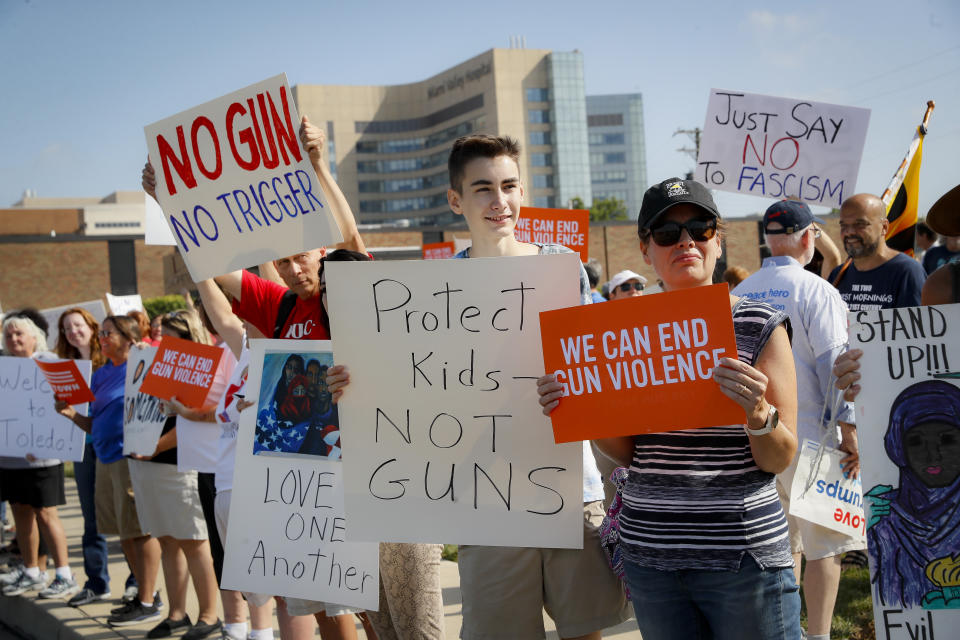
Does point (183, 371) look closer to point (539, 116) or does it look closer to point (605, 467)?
point (605, 467)

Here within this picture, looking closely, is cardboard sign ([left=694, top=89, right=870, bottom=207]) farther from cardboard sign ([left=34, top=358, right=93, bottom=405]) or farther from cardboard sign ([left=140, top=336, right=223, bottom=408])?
cardboard sign ([left=34, top=358, right=93, bottom=405])

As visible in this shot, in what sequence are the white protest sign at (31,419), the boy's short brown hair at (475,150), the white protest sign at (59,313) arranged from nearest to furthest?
the boy's short brown hair at (475,150), the white protest sign at (31,419), the white protest sign at (59,313)

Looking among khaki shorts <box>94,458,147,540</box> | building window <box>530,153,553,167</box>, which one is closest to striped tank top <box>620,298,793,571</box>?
khaki shorts <box>94,458,147,540</box>

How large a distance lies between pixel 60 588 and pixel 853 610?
5930mm

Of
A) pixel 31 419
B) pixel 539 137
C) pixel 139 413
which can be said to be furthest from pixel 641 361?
pixel 539 137

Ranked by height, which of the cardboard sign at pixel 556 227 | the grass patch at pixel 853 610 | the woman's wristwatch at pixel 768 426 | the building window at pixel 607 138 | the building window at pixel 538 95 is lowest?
the grass patch at pixel 853 610

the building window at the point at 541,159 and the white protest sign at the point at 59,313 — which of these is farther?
the building window at the point at 541,159

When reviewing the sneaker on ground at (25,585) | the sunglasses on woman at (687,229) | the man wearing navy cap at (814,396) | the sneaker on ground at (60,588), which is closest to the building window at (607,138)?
the sneaker on ground at (25,585)

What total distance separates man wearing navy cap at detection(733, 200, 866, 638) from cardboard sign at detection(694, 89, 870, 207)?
6.08 feet

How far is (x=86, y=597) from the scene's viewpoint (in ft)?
22.7

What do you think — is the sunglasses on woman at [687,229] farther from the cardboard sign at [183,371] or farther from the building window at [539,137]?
the building window at [539,137]

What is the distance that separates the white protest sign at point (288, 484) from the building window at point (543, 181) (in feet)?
A: 386

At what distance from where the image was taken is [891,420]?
2531mm

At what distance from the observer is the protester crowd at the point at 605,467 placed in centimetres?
236
